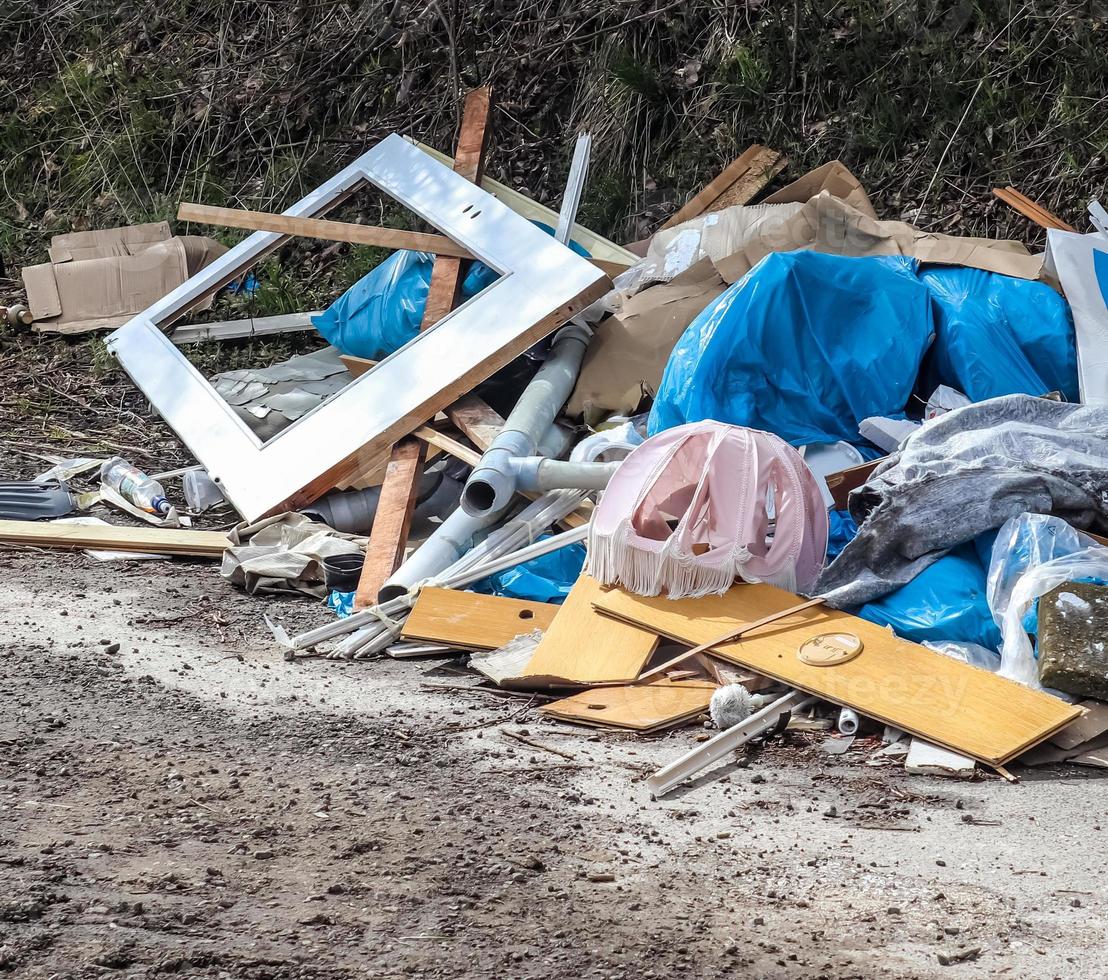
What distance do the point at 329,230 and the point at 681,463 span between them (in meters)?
2.66

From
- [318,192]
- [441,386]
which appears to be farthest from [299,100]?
[441,386]

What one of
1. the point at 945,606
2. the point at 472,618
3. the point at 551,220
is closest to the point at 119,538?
the point at 472,618

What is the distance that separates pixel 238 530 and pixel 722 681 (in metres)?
2.33

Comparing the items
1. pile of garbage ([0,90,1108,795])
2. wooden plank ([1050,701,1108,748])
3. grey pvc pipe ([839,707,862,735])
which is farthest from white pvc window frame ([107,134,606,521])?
wooden plank ([1050,701,1108,748])

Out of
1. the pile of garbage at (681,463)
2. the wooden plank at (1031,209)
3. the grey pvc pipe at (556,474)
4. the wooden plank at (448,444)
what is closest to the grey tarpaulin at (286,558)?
the pile of garbage at (681,463)

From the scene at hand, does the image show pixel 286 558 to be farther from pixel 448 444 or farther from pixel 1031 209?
pixel 1031 209

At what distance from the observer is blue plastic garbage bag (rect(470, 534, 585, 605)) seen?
4.15m

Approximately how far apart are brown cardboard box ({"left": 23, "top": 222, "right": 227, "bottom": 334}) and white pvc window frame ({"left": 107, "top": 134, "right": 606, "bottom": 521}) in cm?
126

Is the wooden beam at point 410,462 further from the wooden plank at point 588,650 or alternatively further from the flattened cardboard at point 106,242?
the flattened cardboard at point 106,242

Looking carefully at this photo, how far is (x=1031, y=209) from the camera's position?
5.65 m

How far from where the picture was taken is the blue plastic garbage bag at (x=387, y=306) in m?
Answer: 5.45

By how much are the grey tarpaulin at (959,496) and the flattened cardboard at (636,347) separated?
1.33 metres

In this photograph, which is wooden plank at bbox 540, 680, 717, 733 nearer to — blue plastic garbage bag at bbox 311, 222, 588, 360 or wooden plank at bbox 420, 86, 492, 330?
wooden plank at bbox 420, 86, 492, 330

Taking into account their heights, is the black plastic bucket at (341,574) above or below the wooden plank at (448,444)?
below
